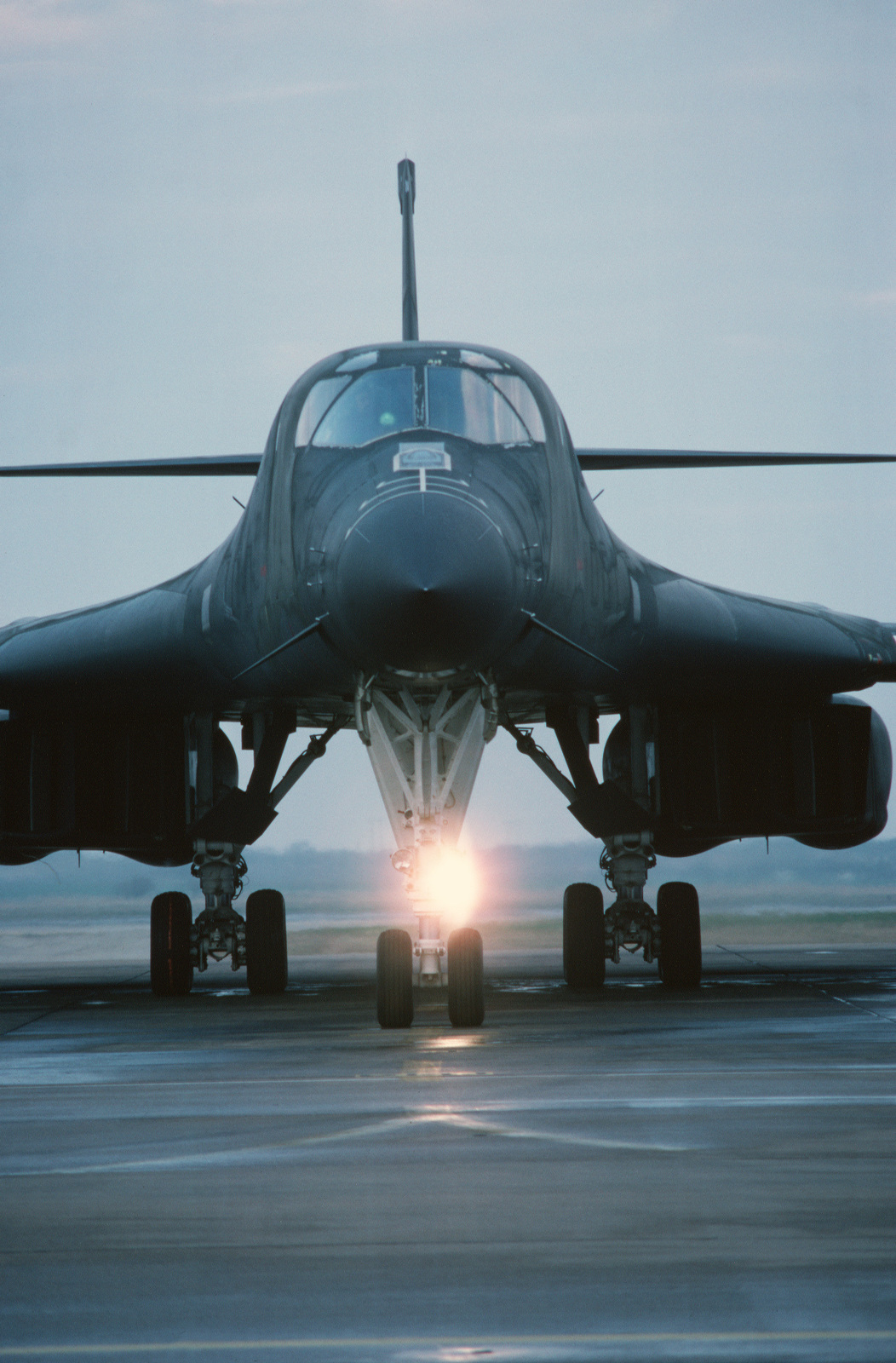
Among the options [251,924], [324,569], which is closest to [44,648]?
[251,924]

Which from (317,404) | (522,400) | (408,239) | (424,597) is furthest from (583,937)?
(408,239)

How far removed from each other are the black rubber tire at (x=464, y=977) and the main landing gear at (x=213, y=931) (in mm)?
3941

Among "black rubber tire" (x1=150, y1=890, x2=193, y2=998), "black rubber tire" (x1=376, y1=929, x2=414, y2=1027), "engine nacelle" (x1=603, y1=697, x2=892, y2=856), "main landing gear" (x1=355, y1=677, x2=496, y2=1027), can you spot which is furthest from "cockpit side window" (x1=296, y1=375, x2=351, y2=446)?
"engine nacelle" (x1=603, y1=697, x2=892, y2=856)

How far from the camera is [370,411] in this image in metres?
9.23

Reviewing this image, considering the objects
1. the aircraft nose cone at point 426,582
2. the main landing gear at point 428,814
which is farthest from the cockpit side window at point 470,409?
the main landing gear at point 428,814

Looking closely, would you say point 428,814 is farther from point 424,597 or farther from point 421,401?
point 421,401

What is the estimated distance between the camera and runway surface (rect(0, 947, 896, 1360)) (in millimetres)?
2725

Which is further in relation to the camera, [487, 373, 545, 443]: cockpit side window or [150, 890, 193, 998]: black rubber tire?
[150, 890, 193, 998]: black rubber tire

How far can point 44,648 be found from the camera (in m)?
12.3

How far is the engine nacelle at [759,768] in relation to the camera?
41.7ft

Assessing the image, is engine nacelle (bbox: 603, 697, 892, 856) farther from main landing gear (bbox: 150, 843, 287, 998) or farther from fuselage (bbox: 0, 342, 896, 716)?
main landing gear (bbox: 150, 843, 287, 998)

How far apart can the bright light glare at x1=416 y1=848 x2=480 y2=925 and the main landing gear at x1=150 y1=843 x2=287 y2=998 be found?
3.27 m

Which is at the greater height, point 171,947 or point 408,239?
point 408,239

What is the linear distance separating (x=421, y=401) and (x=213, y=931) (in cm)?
476
